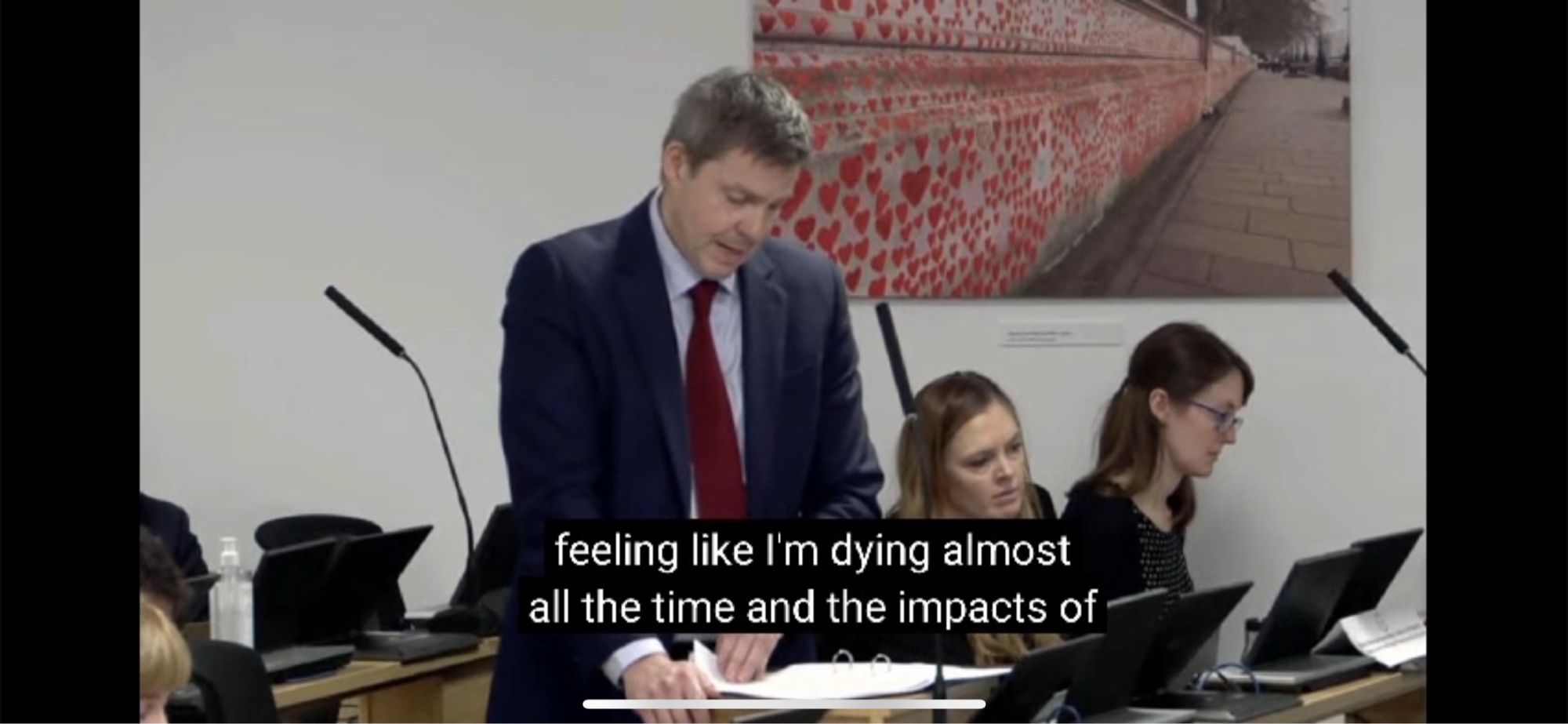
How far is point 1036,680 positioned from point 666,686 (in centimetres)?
37

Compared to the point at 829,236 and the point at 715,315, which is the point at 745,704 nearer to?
the point at 715,315

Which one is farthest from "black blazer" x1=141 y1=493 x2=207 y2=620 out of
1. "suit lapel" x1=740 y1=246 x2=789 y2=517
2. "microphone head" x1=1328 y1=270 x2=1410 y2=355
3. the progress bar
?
"microphone head" x1=1328 y1=270 x2=1410 y2=355

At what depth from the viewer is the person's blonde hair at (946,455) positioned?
8.20 feet

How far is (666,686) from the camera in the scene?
2.39 m

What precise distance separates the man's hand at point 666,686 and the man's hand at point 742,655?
2cm

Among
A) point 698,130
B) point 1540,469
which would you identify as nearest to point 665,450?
point 698,130

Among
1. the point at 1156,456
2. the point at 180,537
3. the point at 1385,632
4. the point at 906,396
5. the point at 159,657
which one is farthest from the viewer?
the point at 1385,632

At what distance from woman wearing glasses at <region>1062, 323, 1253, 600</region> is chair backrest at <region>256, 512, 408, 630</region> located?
735 millimetres

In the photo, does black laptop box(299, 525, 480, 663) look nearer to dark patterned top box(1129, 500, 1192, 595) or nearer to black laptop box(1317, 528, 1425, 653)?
dark patterned top box(1129, 500, 1192, 595)

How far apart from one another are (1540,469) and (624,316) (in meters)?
0.83

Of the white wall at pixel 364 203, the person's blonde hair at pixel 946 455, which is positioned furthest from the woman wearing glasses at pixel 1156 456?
the white wall at pixel 364 203

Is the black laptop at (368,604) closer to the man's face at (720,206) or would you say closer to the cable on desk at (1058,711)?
the man's face at (720,206)

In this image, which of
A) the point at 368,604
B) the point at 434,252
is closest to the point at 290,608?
the point at 368,604

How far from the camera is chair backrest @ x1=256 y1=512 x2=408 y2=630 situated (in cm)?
277
